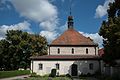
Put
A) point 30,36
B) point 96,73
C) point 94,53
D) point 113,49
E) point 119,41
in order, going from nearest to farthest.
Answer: point 119,41 → point 113,49 → point 96,73 → point 94,53 → point 30,36

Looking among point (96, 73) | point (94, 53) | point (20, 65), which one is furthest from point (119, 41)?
point (20, 65)

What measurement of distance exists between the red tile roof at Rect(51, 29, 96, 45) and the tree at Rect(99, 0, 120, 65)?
62.9ft

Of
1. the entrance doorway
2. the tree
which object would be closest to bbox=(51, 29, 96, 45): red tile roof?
the entrance doorway

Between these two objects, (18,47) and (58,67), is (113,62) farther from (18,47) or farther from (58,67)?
(18,47)

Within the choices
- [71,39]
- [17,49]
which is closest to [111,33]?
[71,39]

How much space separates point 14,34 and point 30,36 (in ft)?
15.1

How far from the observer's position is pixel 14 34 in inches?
2692

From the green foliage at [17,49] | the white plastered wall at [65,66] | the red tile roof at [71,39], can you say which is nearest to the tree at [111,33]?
the white plastered wall at [65,66]

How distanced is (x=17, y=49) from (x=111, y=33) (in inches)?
1675

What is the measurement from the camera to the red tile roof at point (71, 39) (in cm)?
5109

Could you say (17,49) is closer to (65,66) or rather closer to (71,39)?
(71,39)

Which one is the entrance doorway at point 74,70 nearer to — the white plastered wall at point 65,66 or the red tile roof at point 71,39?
the white plastered wall at point 65,66

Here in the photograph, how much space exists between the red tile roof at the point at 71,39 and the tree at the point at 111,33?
62.9ft

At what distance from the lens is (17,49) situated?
65438mm
